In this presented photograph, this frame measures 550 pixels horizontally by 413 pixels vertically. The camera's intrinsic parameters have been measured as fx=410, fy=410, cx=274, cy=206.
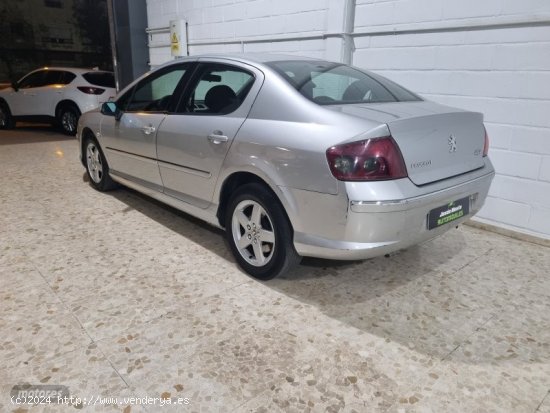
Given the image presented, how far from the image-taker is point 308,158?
2.14 meters

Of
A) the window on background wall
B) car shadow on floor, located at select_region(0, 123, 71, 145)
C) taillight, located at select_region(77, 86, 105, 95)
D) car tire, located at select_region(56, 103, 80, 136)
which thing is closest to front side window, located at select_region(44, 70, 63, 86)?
car tire, located at select_region(56, 103, 80, 136)

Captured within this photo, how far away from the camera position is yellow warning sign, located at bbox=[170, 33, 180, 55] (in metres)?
6.79

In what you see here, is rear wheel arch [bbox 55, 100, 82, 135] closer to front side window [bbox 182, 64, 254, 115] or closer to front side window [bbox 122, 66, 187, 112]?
front side window [bbox 122, 66, 187, 112]

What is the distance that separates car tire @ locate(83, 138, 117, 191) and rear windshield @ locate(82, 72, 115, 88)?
4386 mm

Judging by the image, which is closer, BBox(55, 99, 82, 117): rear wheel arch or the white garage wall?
the white garage wall

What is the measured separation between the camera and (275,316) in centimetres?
228

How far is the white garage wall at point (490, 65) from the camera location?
10.8ft

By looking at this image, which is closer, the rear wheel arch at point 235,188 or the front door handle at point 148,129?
the rear wheel arch at point 235,188

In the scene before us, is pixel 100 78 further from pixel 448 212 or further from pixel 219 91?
pixel 448 212

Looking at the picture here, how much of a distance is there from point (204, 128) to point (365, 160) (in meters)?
1.24

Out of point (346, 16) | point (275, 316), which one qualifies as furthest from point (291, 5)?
point (275, 316)

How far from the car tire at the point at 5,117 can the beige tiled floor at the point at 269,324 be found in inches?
293

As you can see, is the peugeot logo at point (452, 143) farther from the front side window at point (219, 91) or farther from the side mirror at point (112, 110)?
the side mirror at point (112, 110)

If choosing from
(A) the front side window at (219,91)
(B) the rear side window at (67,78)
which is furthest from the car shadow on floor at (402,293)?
(B) the rear side window at (67,78)
